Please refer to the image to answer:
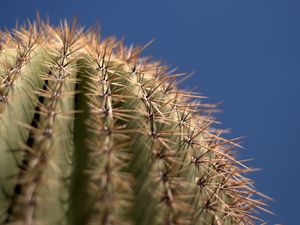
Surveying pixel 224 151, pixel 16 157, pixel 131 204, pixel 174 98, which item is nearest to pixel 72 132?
pixel 16 157

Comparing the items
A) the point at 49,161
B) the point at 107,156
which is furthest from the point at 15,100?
the point at 107,156

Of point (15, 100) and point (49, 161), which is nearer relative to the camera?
point (49, 161)

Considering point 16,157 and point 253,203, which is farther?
point 253,203

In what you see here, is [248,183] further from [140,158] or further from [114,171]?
[114,171]

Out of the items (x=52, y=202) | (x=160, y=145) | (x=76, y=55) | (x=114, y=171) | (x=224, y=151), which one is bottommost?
(x=52, y=202)

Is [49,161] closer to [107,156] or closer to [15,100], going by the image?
[107,156]

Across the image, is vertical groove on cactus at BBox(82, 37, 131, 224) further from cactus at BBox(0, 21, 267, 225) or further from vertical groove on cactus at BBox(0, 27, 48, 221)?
vertical groove on cactus at BBox(0, 27, 48, 221)

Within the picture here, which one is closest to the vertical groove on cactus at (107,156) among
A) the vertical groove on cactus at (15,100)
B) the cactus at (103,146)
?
the cactus at (103,146)

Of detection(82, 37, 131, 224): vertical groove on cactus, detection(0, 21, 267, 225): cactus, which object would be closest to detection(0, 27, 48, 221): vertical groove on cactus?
detection(0, 21, 267, 225): cactus
